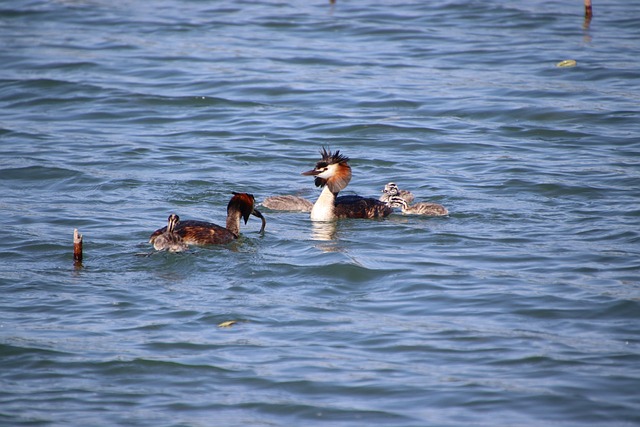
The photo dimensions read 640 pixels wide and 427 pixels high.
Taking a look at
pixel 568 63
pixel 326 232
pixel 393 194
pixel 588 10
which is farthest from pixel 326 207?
pixel 588 10

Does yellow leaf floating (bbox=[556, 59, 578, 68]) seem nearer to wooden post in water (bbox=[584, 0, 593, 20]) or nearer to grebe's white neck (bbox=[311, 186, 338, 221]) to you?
wooden post in water (bbox=[584, 0, 593, 20])

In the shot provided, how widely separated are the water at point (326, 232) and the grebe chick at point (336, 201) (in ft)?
0.66

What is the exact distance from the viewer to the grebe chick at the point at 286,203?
12625 millimetres

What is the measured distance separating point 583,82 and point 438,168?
577cm

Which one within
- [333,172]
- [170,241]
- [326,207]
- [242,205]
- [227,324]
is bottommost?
[227,324]

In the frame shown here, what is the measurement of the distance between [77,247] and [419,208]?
4.17 m

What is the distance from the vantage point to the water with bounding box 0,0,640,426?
25.8 feet

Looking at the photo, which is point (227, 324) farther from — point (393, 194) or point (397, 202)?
point (393, 194)

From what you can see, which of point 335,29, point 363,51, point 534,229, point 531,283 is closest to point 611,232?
Result: point 534,229

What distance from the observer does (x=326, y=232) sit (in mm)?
11961

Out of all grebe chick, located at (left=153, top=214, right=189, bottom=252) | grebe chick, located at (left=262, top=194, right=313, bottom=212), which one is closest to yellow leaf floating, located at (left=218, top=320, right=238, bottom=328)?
grebe chick, located at (left=153, top=214, right=189, bottom=252)

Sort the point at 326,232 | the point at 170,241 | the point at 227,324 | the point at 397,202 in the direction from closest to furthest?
the point at 227,324 → the point at 170,241 → the point at 326,232 → the point at 397,202

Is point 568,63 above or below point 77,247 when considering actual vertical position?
above

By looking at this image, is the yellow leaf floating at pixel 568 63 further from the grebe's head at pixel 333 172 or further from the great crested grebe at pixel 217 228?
the great crested grebe at pixel 217 228
